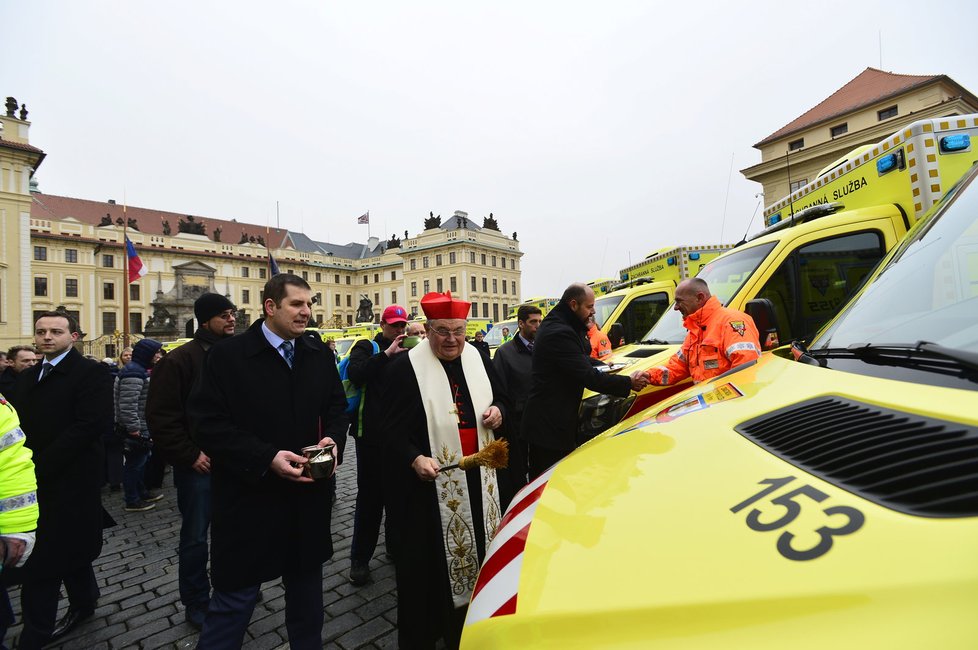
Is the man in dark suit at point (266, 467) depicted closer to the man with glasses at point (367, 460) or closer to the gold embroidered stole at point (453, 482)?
the gold embroidered stole at point (453, 482)

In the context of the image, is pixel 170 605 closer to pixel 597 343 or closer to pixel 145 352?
pixel 145 352

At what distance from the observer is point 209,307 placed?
12.0 feet

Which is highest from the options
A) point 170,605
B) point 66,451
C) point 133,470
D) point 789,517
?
point 789,517

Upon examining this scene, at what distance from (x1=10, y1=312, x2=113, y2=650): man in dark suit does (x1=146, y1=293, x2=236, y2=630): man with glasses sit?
1.09ft

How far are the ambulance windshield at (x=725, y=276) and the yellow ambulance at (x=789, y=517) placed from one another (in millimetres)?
2941

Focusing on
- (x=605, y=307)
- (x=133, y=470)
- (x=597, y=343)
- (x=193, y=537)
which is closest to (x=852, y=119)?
(x=605, y=307)

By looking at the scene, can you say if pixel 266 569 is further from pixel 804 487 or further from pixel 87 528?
pixel 804 487

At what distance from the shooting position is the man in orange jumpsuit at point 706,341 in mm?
3482

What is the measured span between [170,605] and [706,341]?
15.1ft

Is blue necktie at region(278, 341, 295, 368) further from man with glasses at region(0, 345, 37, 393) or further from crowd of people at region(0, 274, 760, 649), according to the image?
man with glasses at region(0, 345, 37, 393)

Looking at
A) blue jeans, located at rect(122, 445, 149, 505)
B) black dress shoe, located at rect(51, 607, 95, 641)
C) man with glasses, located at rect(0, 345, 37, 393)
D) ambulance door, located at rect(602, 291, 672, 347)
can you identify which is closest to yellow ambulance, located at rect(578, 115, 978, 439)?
ambulance door, located at rect(602, 291, 672, 347)

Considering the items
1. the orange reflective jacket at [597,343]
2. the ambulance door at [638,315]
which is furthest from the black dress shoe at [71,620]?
the ambulance door at [638,315]

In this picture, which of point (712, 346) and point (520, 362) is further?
point (520, 362)

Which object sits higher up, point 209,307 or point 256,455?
point 209,307
